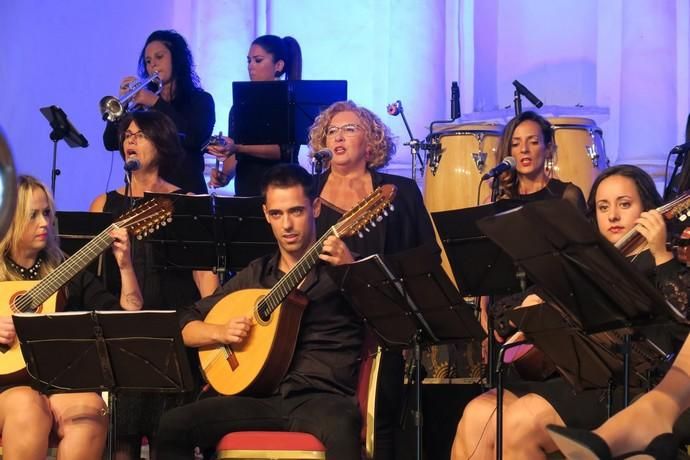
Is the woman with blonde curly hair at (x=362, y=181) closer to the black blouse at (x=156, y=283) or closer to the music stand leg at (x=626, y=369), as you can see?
the black blouse at (x=156, y=283)

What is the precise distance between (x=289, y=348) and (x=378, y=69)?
15.0ft

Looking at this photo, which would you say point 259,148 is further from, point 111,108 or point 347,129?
point 347,129

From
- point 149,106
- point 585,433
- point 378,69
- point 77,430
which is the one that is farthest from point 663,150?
point 585,433

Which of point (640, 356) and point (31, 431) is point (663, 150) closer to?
point (640, 356)

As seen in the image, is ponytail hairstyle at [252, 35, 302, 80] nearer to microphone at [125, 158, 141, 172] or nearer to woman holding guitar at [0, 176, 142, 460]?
microphone at [125, 158, 141, 172]

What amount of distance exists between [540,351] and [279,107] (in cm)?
287

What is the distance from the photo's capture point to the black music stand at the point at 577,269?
3582 mm

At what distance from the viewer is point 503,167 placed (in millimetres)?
6395

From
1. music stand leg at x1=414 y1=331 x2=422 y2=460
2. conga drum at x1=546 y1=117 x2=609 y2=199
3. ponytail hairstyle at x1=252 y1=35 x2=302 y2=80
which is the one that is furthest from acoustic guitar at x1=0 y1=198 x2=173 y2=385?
conga drum at x1=546 y1=117 x2=609 y2=199

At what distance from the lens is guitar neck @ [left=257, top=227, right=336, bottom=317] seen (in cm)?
500

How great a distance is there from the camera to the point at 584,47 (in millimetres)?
9023

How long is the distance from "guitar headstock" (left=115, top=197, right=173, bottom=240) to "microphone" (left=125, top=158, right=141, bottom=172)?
0.84 meters

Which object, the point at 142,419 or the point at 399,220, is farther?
the point at 399,220

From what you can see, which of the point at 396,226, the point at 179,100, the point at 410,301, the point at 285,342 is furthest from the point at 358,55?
the point at 410,301
